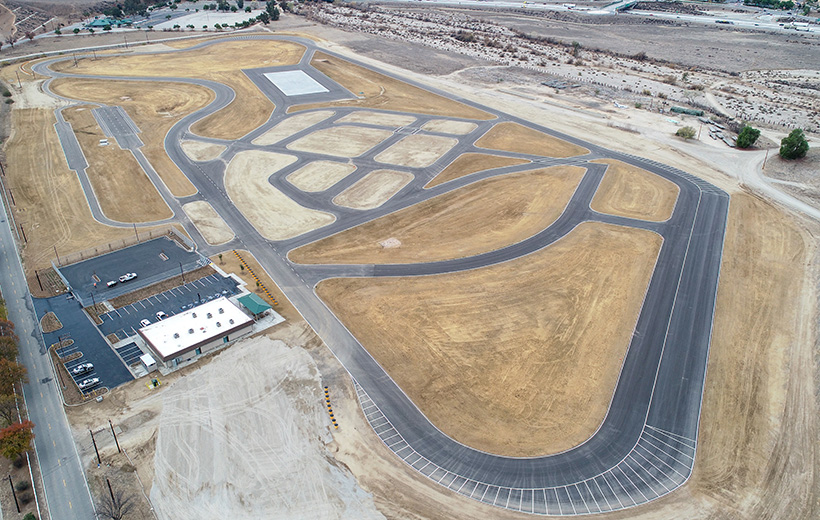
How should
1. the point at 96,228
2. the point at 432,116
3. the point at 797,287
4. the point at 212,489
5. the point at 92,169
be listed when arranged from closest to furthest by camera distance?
the point at 212,489 < the point at 797,287 < the point at 96,228 < the point at 92,169 < the point at 432,116

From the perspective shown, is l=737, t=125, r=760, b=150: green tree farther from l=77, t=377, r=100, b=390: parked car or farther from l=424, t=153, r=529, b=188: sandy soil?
l=77, t=377, r=100, b=390: parked car

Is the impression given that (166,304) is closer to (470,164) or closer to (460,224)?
(460,224)

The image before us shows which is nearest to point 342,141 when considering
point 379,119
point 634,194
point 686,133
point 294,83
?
point 379,119

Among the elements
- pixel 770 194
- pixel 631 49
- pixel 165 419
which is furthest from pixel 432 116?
pixel 631 49

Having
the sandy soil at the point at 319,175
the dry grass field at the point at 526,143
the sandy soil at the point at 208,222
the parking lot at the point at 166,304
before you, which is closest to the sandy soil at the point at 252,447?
the parking lot at the point at 166,304

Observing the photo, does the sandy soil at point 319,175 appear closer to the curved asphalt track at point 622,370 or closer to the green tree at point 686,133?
the curved asphalt track at point 622,370

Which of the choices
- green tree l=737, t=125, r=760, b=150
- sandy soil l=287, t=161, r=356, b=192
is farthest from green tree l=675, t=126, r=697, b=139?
sandy soil l=287, t=161, r=356, b=192

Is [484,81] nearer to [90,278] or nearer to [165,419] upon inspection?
[90,278]
